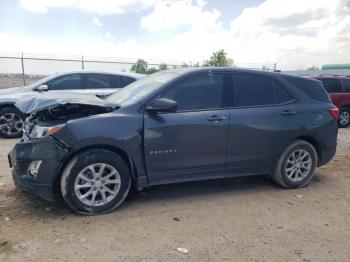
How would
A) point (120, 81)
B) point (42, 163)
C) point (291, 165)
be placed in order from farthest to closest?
point (120, 81)
point (291, 165)
point (42, 163)

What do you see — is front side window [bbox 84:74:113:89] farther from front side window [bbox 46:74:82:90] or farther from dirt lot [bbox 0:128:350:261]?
dirt lot [bbox 0:128:350:261]

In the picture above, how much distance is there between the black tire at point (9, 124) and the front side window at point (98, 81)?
1.75m

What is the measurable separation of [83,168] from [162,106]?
113 cm

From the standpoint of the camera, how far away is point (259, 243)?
11.8 ft

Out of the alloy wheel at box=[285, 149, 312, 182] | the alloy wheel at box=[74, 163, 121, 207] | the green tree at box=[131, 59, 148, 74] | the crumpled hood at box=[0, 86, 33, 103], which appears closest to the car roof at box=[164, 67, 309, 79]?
the alloy wheel at box=[285, 149, 312, 182]

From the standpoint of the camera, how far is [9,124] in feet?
27.3

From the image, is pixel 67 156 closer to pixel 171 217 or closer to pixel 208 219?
pixel 171 217

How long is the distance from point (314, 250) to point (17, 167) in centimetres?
331

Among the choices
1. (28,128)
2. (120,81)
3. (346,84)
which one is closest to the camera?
(28,128)

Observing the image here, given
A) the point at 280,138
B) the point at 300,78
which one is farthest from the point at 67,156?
the point at 300,78

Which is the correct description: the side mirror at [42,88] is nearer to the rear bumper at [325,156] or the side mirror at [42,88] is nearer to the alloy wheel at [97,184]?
the alloy wheel at [97,184]

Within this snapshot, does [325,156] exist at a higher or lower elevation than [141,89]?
lower

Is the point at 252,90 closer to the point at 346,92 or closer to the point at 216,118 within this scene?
the point at 216,118

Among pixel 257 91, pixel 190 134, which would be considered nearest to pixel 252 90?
pixel 257 91
